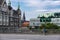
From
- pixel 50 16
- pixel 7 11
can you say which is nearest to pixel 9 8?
pixel 7 11

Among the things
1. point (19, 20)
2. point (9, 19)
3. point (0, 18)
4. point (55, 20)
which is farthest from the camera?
point (19, 20)

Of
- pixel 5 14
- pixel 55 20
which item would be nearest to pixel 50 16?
pixel 55 20

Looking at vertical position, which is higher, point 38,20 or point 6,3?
point 6,3

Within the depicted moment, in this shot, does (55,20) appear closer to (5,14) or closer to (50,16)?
(50,16)

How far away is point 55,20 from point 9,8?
69.5 feet

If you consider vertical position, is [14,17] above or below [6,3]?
below

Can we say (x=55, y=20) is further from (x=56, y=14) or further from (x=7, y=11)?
(x=7, y=11)

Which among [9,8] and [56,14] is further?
[56,14]

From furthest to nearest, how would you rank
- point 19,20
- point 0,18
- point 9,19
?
point 19,20 → point 9,19 → point 0,18

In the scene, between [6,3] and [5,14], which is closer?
[5,14]

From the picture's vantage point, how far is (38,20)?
94875mm

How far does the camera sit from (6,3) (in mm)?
91750

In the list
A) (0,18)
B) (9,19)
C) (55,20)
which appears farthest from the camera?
(55,20)

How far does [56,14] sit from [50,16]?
317 cm
